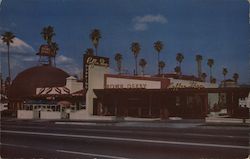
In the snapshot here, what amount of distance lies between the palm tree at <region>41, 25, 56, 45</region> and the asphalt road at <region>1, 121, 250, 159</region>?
3564 millimetres

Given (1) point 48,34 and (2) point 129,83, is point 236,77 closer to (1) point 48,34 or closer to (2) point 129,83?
(1) point 48,34

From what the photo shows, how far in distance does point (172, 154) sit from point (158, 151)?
564 millimetres

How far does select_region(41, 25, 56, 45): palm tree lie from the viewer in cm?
1359

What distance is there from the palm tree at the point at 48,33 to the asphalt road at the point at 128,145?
3564 millimetres

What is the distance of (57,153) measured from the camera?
40.5ft

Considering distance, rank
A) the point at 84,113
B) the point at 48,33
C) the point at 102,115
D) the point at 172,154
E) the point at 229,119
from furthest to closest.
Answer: the point at 84,113 < the point at 102,115 < the point at 229,119 < the point at 48,33 < the point at 172,154

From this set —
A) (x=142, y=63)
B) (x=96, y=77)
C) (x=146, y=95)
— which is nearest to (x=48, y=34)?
(x=142, y=63)

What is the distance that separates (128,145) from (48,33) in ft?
15.6

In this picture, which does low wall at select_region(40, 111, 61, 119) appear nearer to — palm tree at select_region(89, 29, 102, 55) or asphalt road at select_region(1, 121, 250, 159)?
asphalt road at select_region(1, 121, 250, 159)

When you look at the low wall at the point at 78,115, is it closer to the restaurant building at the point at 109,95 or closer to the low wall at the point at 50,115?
the restaurant building at the point at 109,95

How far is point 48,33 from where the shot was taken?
1409 centimetres

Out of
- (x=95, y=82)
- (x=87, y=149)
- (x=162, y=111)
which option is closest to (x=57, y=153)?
(x=87, y=149)

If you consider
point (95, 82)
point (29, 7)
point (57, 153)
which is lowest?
point (57, 153)

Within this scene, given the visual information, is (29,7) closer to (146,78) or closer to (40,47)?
(40,47)
